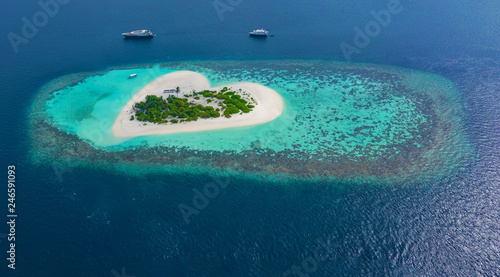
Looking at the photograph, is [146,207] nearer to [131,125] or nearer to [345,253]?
[131,125]

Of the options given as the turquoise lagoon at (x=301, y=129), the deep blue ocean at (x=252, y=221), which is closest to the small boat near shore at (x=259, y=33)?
the turquoise lagoon at (x=301, y=129)

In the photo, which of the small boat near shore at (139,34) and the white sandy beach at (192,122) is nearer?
the white sandy beach at (192,122)

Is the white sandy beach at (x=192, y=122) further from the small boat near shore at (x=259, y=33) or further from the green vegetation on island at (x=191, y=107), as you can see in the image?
the small boat near shore at (x=259, y=33)

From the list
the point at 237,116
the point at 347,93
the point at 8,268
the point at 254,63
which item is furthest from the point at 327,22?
the point at 8,268

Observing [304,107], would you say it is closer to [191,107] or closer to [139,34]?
[191,107]

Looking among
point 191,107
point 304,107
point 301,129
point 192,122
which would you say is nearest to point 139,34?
point 191,107

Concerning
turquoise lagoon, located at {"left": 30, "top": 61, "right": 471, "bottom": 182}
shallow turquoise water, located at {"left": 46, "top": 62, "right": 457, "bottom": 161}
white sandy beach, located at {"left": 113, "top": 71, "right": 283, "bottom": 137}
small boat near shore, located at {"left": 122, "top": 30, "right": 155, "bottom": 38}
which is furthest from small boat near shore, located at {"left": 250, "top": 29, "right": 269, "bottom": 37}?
small boat near shore, located at {"left": 122, "top": 30, "right": 155, "bottom": 38}
